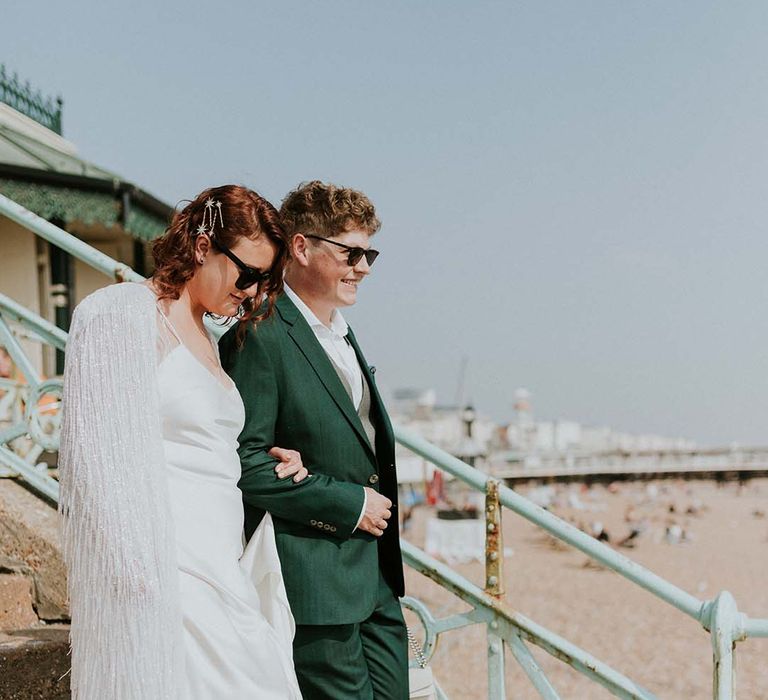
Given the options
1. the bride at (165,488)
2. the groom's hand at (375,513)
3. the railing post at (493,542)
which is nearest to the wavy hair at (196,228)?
the bride at (165,488)

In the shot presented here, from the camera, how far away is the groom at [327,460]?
205cm

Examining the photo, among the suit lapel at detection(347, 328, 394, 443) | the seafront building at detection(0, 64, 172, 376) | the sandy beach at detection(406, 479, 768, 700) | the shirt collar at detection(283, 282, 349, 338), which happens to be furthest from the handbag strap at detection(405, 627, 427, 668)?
the seafront building at detection(0, 64, 172, 376)

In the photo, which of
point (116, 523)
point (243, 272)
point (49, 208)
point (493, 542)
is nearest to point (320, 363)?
point (243, 272)

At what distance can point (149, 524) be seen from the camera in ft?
5.29

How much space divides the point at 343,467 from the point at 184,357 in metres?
0.59

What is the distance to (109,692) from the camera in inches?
62.9

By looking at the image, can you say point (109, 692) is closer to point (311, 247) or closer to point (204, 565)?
point (204, 565)

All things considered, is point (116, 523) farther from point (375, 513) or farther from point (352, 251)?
point (352, 251)

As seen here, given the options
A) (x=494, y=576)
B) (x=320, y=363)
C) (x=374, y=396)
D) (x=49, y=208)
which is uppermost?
(x=49, y=208)

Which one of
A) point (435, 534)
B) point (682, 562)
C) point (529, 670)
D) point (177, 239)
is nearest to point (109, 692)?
point (177, 239)

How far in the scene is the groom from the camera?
2.05 metres

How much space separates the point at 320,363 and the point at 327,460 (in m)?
Answer: 0.26

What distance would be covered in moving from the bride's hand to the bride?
0.56 feet

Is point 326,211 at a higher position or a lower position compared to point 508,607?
higher
